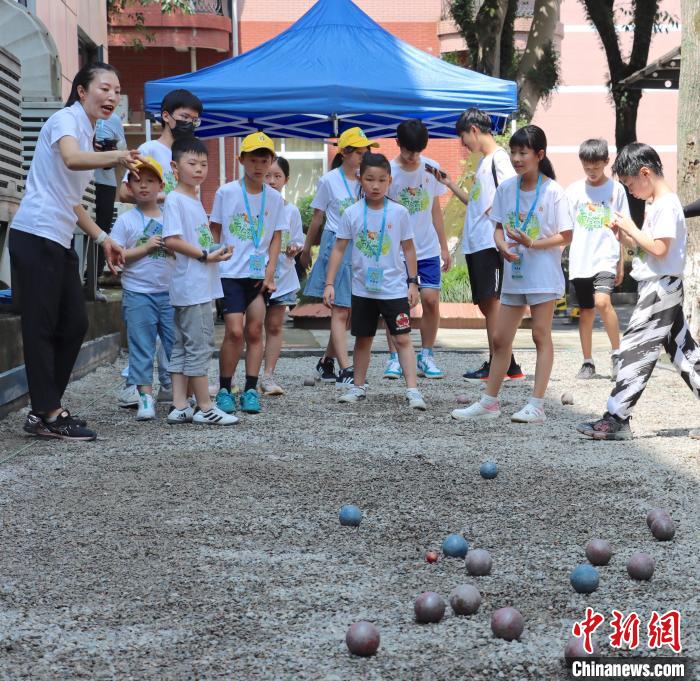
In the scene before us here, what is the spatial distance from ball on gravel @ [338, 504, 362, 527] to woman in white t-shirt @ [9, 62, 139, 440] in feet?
8.07

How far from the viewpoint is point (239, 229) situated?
7.58 m

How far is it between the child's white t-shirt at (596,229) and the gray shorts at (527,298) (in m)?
2.26

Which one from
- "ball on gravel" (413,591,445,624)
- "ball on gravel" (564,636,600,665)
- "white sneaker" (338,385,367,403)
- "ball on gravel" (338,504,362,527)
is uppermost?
"ball on gravel" (564,636,600,665)

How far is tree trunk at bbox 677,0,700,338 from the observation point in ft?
30.2

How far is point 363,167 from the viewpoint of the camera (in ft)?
25.8

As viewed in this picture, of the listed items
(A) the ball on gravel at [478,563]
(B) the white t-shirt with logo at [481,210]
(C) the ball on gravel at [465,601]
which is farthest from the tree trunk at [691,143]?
(C) the ball on gravel at [465,601]

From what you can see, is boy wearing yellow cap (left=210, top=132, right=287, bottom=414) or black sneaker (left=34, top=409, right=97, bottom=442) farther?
boy wearing yellow cap (left=210, top=132, right=287, bottom=414)

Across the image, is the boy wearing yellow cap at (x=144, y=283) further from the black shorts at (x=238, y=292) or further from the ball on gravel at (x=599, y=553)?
the ball on gravel at (x=599, y=553)

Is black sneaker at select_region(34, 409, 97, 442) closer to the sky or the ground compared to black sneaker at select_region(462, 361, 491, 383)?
closer to the sky

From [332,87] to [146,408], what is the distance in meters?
5.50

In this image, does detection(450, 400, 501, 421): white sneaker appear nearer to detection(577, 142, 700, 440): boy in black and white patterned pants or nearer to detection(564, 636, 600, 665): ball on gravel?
detection(577, 142, 700, 440): boy in black and white patterned pants

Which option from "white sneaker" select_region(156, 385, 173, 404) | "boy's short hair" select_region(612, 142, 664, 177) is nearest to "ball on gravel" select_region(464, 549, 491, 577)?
"boy's short hair" select_region(612, 142, 664, 177)

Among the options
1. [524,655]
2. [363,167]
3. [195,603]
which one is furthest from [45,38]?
[524,655]

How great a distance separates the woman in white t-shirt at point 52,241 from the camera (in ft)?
20.7
